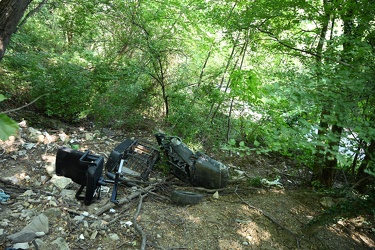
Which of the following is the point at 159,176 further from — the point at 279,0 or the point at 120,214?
the point at 279,0

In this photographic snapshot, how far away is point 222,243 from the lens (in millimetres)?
2885

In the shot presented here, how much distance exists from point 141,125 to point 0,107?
9.49ft

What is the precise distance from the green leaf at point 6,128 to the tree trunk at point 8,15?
2612 mm

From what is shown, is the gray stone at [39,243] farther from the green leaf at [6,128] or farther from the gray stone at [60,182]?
the green leaf at [6,128]

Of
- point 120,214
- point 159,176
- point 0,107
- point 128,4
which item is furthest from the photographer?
point 128,4

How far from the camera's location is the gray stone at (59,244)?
2.40m

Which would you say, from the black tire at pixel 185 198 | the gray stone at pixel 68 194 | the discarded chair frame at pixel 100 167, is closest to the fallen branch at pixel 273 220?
the black tire at pixel 185 198

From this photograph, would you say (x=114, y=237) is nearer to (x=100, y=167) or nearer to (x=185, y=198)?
(x=100, y=167)

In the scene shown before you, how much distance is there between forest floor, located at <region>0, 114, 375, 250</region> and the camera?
2.71m

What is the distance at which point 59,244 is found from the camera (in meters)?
2.43

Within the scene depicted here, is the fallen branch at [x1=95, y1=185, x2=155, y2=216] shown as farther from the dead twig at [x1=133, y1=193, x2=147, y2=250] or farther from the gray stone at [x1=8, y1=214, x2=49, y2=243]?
the gray stone at [x1=8, y1=214, x2=49, y2=243]

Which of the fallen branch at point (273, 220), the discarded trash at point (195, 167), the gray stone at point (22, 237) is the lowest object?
the gray stone at point (22, 237)

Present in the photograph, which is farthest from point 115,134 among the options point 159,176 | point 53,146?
point 159,176

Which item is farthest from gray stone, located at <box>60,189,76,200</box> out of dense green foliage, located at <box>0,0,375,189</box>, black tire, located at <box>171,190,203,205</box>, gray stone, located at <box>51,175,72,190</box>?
dense green foliage, located at <box>0,0,375,189</box>
